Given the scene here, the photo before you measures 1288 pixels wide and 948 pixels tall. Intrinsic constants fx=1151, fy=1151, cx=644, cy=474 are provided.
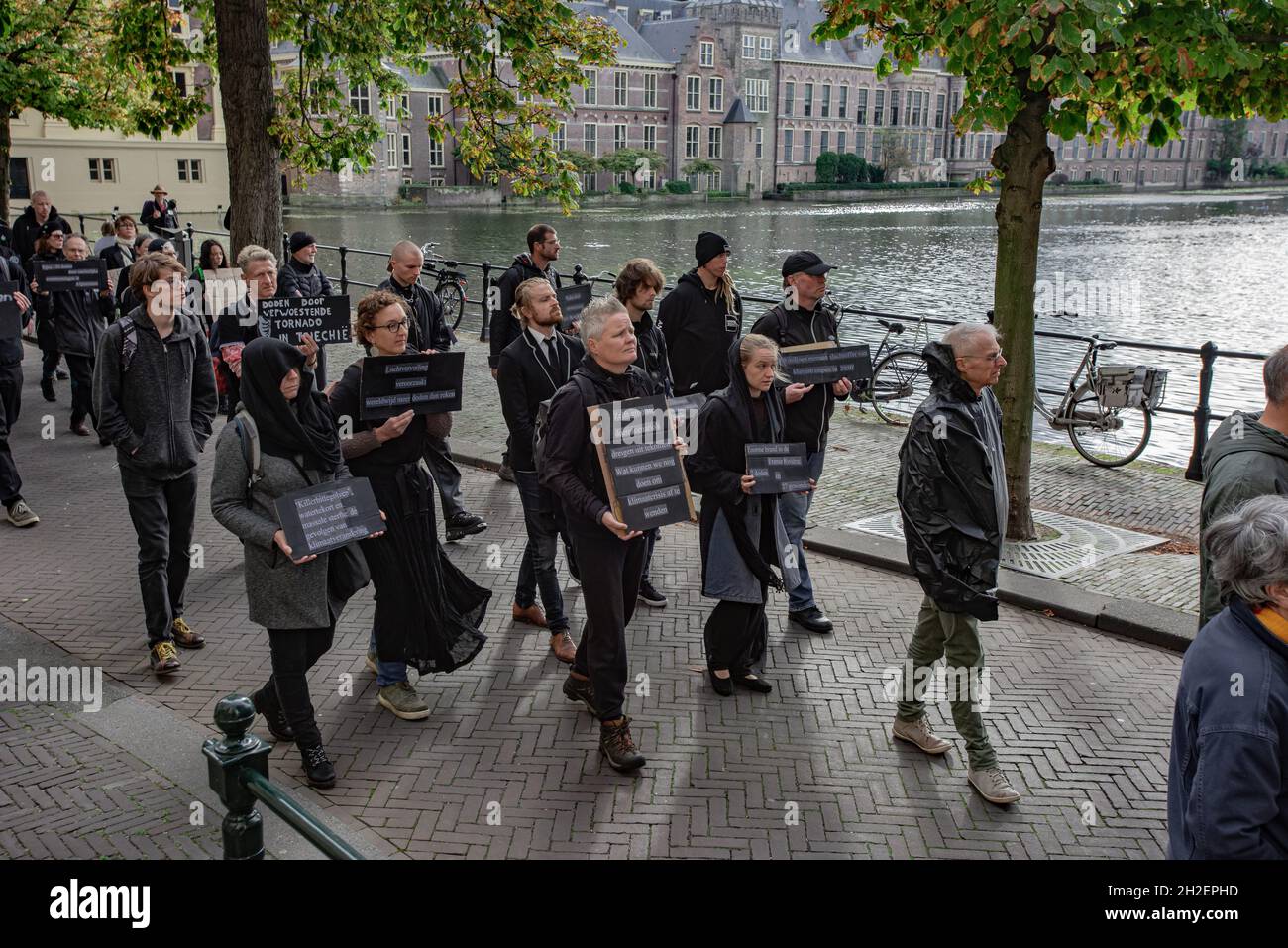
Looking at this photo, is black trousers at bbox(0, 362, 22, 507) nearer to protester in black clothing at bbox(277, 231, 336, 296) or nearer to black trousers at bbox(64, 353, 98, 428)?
black trousers at bbox(64, 353, 98, 428)

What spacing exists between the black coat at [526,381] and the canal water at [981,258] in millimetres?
7138

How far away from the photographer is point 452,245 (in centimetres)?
3725

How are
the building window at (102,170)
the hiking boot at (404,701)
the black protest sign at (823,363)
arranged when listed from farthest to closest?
the building window at (102,170) < the black protest sign at (823,363) < the hiking boot at (404,701)

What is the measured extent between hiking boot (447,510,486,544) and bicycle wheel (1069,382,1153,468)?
18.9 ft

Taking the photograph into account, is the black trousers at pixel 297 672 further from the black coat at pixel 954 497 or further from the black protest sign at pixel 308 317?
the black protest sign at pixel 308 317

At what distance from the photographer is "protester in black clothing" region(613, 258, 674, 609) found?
21.5 ft

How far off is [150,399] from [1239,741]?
214 inches

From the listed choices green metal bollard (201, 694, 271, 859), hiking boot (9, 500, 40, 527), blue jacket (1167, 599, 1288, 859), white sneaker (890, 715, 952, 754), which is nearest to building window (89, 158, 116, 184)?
hiking boot (9, 500, 40, 527)

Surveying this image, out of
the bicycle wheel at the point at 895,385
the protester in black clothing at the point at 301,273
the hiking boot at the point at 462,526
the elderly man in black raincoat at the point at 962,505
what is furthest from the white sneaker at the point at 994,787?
the bicycle wheel at the point at 895,385

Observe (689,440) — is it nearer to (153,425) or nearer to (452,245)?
(153,425)

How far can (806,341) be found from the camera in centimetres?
677

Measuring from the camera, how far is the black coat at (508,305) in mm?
8094

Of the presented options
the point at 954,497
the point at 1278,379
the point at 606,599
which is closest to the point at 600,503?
the point at 606,599

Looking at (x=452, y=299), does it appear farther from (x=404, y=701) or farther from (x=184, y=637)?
(x=404, y=701)
